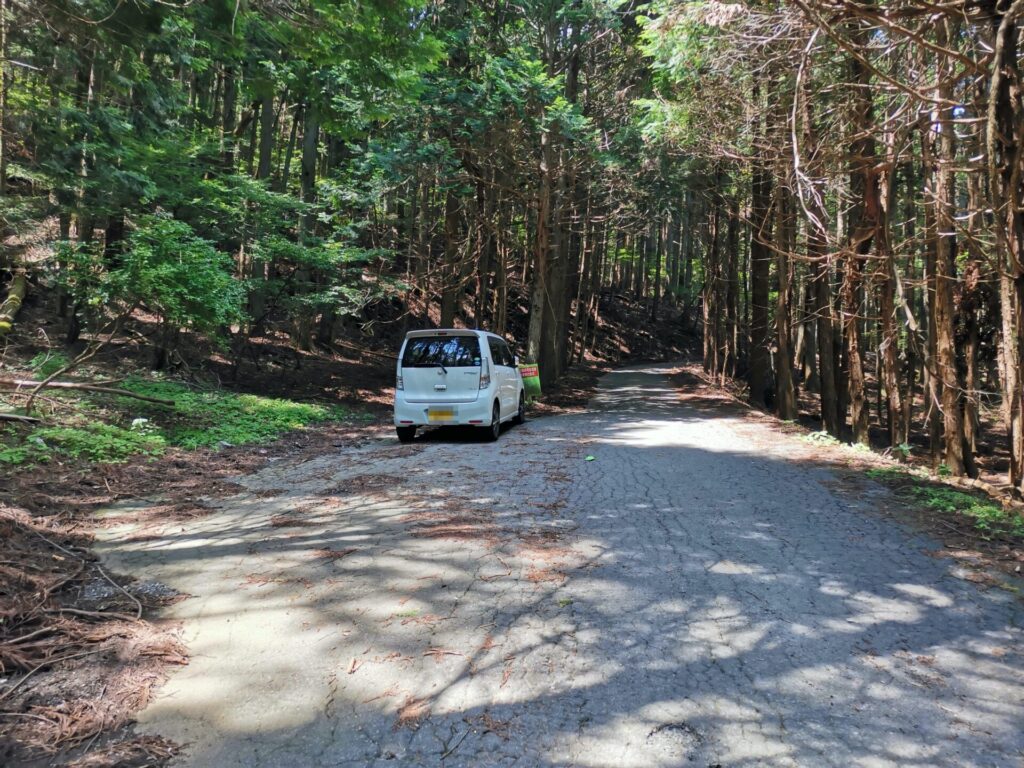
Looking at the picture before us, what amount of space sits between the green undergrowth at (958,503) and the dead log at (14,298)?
15289 mm

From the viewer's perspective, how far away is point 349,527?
5.55 metres

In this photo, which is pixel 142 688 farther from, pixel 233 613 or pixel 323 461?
pixel 323 461

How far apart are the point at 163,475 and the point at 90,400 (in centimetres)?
338

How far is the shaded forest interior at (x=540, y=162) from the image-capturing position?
22.4ft

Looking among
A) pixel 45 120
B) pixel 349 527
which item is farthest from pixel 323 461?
pixel 45 120

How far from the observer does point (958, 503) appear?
258 inches

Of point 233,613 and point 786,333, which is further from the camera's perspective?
point 786,333

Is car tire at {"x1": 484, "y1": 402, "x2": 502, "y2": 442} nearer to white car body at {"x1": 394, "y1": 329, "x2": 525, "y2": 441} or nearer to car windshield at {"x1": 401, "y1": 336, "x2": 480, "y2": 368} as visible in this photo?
white car body at {"x1": 394, "y1": 329, "x2": 525, "y2": 441}

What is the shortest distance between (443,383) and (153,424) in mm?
4591

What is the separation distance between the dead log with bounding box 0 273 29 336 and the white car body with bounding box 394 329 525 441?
8074 millimetres

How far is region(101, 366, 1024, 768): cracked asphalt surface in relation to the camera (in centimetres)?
268

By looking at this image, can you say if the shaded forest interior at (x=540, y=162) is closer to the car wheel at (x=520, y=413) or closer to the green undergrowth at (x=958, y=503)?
the green undergrowth at (x=958, y=503)

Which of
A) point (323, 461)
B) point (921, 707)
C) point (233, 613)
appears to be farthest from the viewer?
point (323, 461)

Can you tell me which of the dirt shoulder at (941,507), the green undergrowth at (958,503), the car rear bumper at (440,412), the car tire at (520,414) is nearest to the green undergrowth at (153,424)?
the car rear bumper at (440,412)
